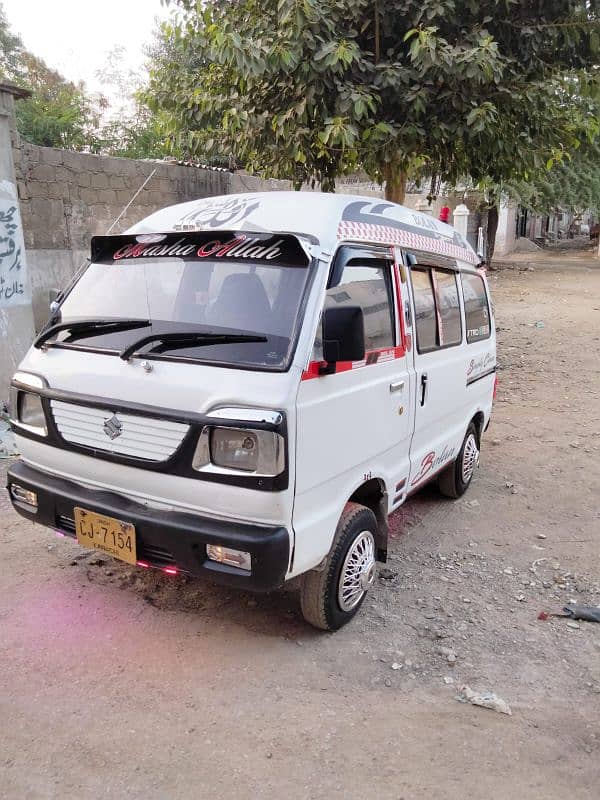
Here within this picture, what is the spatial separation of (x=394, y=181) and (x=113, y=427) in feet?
20.7

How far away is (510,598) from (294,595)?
126 centimetres

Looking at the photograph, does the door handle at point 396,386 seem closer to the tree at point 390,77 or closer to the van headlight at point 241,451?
the van headlight at point 241,451

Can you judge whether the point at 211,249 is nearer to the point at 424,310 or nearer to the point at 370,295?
the point at 370,295

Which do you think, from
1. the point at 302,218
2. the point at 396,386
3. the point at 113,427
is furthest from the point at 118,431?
the point at 396,386

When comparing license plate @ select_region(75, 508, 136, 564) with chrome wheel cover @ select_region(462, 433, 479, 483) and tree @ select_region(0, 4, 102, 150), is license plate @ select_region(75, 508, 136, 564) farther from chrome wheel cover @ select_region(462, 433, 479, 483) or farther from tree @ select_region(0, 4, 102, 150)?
tree @ select_region(0, 4, 102, 150)

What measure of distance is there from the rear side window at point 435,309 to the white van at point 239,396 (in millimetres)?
55

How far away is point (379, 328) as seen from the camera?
10.8 ft

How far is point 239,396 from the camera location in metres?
2.51

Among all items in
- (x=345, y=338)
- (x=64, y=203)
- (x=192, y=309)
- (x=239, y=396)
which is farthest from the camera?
(x=64, y=203)

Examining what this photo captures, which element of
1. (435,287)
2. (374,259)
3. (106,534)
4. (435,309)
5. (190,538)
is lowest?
(106,534)

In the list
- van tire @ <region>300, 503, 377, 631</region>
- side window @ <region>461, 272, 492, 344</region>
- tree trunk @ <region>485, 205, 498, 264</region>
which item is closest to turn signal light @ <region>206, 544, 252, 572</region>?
van tire @ <region>300, 503, 377, 631</region>

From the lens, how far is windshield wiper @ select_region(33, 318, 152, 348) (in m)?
3.01

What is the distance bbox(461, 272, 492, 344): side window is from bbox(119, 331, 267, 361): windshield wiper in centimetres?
240

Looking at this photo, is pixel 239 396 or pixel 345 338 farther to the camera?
pixel 345 338
